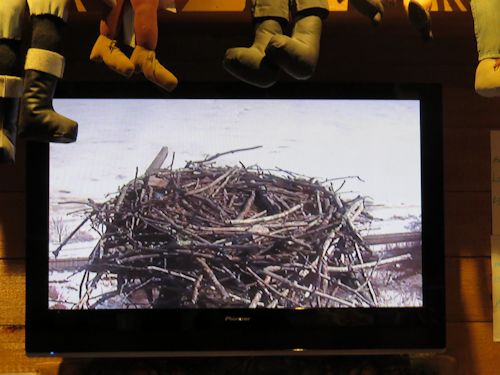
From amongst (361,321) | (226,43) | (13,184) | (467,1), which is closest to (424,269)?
(361,321)

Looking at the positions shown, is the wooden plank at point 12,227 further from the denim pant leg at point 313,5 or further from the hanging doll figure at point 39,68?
the denim pant leg at point 313,5

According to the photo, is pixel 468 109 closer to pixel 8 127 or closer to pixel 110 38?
pixel 110 38

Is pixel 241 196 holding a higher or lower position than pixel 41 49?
lower

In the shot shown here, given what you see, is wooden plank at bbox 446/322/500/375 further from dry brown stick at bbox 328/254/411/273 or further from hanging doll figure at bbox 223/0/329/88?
hanging doll figure at bbox 223/0/329/88

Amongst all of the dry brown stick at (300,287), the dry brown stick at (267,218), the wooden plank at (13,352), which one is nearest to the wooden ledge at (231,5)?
the dry brown stick at (267,218)

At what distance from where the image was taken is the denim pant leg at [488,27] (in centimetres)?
101

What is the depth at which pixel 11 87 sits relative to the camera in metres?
0.98

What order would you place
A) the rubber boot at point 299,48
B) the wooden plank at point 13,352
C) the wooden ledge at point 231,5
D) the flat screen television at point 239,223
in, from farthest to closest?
1. the wooden plank at point 13,352
2. the flat screen television at point 239,223
3. the wooden ledge at point 231,5
4. the rubber boot at point 299,48

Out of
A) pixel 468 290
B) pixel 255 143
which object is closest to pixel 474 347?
pixel 468 290

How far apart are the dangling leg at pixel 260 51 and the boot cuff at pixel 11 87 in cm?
30

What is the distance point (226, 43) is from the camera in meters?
1.48

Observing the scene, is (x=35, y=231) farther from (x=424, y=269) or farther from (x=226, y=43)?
(x=424, y=269)

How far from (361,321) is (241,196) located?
34cm

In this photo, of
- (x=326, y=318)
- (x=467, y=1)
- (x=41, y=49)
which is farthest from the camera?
(x=326, y=318)
